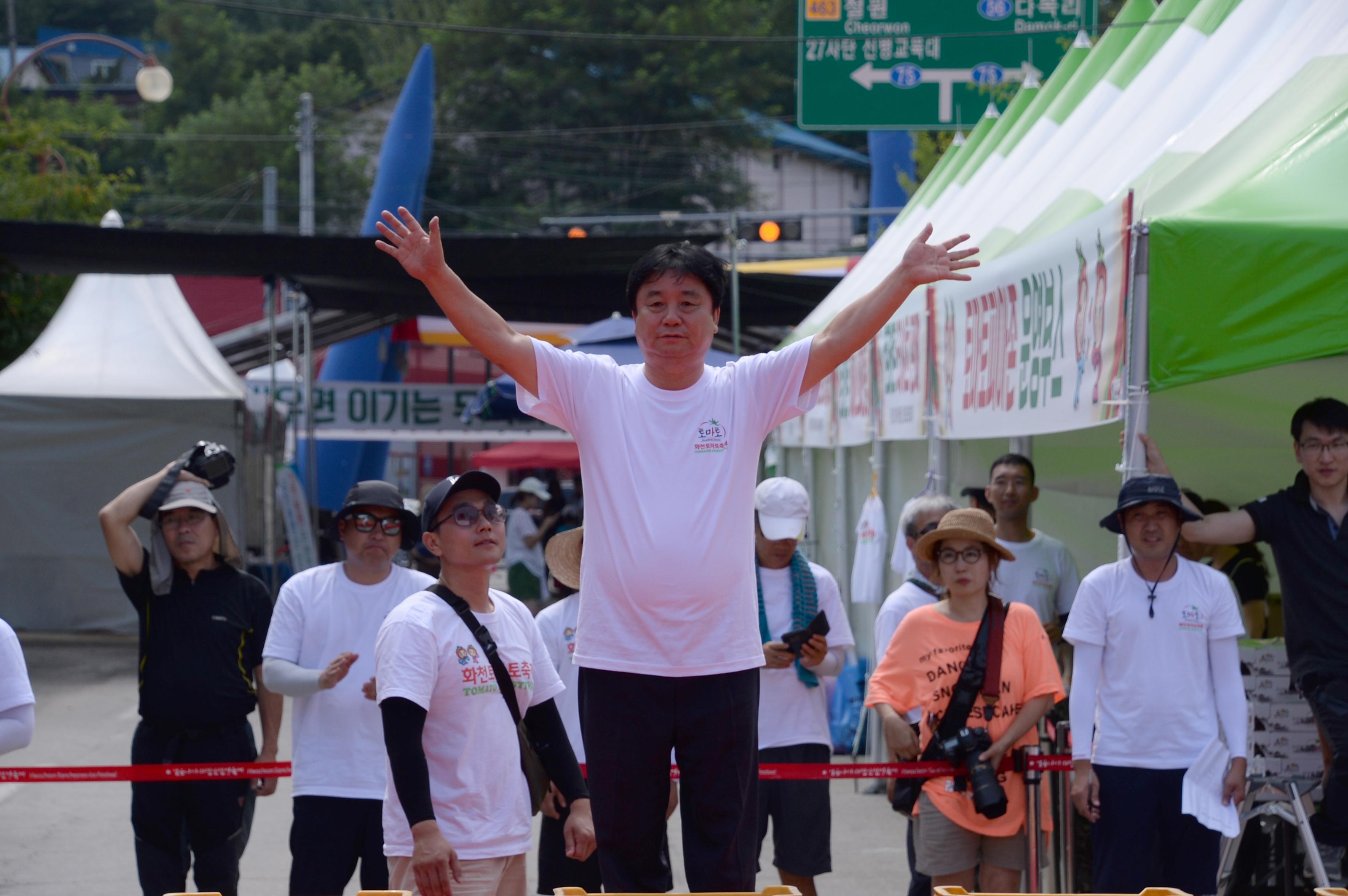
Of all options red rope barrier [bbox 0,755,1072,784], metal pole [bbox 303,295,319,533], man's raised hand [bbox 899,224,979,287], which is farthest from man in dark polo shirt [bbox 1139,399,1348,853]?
metal pole [bbox 303,295,319,533]

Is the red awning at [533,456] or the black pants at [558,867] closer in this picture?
the black pants at [558,867]

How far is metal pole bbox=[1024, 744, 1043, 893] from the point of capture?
18.0ft

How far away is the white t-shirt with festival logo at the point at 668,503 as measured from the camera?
9.72 ft

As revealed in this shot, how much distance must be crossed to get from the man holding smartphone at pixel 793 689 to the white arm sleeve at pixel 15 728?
2.77 m

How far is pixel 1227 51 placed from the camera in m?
6.55

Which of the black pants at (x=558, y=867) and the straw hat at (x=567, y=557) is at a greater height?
the straw hat at (x=567, y=557)

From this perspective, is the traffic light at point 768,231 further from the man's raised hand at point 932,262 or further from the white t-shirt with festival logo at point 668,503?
the white t-shirt with festival logo at point 668,503

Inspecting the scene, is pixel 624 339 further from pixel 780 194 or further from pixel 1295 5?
pixel 780 194

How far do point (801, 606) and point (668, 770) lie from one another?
278 cm

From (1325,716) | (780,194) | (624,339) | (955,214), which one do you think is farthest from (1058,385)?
(780,194)

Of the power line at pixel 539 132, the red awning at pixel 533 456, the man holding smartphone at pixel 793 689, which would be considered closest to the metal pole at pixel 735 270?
the man holding smartphone at pixel 793 689

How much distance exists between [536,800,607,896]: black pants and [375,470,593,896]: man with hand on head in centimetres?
158

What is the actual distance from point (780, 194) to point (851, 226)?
3.13 m

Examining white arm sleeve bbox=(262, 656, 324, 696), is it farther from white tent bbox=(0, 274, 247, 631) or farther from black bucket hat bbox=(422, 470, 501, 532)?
white tent bbox=(0, 274, 247, 631)
